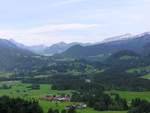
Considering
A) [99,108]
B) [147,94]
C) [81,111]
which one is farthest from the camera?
[147,94]

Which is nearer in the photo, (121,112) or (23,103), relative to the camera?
(23,103)

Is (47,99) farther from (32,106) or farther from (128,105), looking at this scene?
(32,106)

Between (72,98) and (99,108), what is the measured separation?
1067 inches

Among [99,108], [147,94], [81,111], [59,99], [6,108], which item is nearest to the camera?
[6,108]

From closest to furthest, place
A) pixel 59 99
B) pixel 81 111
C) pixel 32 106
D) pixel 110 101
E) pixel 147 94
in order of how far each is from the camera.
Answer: pixel 32 106, pixel 81 111, pixel 110 101, pixel 59 99, pixel 147 94

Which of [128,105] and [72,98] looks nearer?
[128,105]

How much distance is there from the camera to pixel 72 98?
16888 cm

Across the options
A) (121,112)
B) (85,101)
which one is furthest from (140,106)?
(85,101)

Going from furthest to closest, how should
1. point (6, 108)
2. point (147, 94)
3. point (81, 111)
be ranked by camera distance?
point (147, 94)
point (81, 111)
point (6, 108)

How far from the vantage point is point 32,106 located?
118938mm

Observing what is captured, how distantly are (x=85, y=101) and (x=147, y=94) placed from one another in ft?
118

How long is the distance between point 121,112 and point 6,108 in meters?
40.0

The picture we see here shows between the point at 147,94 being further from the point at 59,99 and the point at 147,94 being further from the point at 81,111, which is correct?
the point at 81,111

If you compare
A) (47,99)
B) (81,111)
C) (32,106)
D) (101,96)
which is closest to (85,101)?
(101,96)
